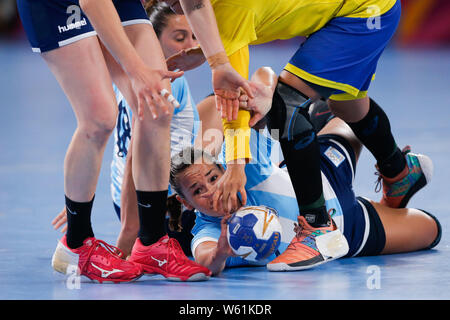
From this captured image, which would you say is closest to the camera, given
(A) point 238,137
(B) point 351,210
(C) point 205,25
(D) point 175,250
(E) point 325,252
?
(C) point 205,25

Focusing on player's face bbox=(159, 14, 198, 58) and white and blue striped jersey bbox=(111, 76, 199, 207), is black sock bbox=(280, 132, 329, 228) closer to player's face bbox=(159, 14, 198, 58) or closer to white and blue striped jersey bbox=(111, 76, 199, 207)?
white and blue striped jersey bbox=(111, 76, 199, 207)

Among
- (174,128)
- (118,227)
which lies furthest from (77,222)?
(174,128)

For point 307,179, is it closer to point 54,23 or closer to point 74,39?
point 74,39

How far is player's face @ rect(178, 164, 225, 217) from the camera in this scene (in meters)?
3.50

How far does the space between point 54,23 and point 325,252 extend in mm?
1540

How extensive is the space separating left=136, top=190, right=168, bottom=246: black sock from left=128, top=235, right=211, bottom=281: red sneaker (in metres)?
0.03

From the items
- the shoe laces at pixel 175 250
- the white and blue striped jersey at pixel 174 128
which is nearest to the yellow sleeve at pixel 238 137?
the shoe laces at pixel 175 250

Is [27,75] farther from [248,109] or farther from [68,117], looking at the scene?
[248,109]

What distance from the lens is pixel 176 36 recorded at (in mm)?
4566

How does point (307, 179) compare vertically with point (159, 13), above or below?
below

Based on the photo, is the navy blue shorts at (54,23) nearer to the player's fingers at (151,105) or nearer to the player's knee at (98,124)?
the player's knee at (98,124)

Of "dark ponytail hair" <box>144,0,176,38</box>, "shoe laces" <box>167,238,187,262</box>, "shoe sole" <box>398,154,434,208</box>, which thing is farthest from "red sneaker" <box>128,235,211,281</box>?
"dark ponytail hair" <box>144,0,176,38</box>

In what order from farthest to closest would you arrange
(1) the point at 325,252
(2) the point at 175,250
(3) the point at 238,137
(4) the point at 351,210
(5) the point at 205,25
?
(4) the point at 351,210
(1) the point at 325,252
(2) the point at 175,250
(3) the point at 238,137
(5) the point at 205,25
